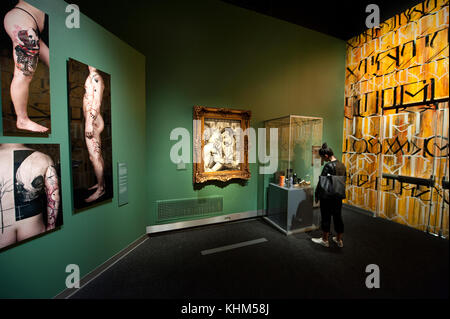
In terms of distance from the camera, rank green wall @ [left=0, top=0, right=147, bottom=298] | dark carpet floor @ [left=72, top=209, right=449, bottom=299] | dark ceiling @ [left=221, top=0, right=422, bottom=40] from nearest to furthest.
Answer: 1. green wall @ [left=0, top=0, right=147, bottom=298]
2. dark carpet floor @ [left=72, top=209, right=449, bottom=299]
3. dark ceiling @ [left=221, top=0, right=422, bottom=40]

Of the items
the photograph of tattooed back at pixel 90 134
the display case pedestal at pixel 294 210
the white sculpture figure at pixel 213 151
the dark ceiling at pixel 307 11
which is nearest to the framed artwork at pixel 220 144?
→ the white sculpture figure at pixel 213 151

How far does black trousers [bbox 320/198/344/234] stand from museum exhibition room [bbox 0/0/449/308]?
0.10 ft

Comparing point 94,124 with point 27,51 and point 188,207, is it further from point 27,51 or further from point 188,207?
point 188,207

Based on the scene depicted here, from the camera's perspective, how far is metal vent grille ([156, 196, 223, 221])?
9.59ft

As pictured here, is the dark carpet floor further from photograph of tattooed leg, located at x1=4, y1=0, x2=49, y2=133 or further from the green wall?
photograph of tattooed leg, located at x1=4, y1=0, x2=49, y2=133

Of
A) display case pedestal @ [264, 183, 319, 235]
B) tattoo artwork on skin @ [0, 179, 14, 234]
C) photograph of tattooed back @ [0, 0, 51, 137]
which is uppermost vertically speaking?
photograph of tattooed back @ [0, 0, 51, 137]

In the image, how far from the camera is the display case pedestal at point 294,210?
292 cm

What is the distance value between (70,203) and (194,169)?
1695 mm

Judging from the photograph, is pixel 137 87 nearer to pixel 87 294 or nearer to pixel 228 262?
pixel 87 294

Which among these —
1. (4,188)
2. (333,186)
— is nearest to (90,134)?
(4,188)

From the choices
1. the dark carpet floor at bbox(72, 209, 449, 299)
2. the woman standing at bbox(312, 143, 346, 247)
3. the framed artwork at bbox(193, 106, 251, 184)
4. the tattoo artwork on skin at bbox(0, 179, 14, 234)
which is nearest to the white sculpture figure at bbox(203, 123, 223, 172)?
the framed artwork at bbox(193, 106, 251, 184)

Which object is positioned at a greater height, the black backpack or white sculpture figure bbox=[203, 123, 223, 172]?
white sculpture figure bbox=[203, 123, 223, 172]

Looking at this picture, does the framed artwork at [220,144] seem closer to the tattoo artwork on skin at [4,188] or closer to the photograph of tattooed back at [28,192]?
the photograph of tattooed back at [28,192]

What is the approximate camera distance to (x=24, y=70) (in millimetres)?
1402
